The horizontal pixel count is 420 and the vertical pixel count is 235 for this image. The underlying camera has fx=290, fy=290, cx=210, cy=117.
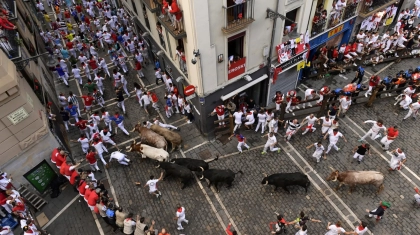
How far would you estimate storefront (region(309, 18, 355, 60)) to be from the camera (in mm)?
19922

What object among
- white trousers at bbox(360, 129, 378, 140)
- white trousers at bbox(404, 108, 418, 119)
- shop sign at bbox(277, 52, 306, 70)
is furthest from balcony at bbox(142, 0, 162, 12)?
white trousers at bbox(404, 108, 418, 119)

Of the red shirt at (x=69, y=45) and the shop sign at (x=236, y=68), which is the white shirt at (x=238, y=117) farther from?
the red shirt at (x=69, y=45)

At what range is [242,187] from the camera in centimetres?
1516

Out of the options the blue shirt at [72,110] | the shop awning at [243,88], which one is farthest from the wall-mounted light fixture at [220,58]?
the blue shirt at [72,110]

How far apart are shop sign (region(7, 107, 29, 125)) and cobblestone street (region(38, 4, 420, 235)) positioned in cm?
467

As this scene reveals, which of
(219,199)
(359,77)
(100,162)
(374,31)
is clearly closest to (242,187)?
(219,199)

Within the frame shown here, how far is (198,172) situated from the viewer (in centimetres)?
1562

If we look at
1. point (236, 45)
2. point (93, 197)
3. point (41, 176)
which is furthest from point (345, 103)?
point (41, 176)

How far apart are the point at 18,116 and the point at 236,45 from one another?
36.8 feet

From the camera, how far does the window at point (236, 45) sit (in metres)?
14.9

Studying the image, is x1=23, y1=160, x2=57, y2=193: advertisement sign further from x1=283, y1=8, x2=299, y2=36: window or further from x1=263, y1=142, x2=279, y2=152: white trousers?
x1=283, y1=8, x2=299, y2=36: window

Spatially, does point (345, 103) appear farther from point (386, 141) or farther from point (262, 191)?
point (262, 191)

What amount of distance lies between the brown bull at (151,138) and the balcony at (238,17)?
22.9 feet

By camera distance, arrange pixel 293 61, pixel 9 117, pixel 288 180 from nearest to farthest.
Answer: pixel 9 117
pixel 288 180
pixel 293 61
